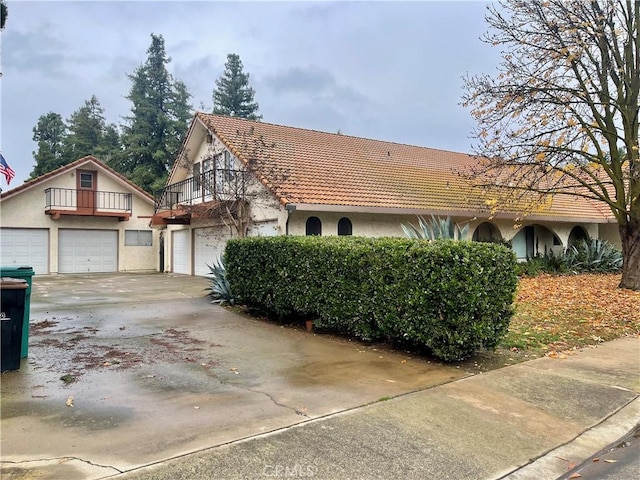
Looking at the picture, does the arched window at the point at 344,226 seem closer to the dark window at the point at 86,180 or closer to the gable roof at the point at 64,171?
the gable roof at the point at 64,171

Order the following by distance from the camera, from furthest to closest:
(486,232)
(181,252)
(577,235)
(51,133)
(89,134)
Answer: (51,133) < (89,134) < (577,235) < (181,252) < (486,232)

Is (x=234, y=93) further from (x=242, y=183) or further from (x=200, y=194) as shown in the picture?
(x=242, y=183)

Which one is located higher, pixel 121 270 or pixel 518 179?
pixel 518 179

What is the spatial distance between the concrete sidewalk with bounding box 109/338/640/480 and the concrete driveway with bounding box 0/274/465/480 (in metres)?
0.30

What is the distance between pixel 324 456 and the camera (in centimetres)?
364

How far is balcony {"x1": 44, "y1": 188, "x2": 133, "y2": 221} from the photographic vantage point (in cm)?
2317

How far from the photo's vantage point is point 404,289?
6840mm

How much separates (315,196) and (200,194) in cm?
714

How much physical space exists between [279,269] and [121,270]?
61.5 ft

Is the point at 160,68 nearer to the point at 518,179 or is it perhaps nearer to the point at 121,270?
the point at 121,270

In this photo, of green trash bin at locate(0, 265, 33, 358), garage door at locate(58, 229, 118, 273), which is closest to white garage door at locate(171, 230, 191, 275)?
garage door at locate(58, 229, 118, 273)

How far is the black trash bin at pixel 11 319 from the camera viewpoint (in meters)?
5.63

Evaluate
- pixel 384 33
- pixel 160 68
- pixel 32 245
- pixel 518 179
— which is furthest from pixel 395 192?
pixel 160 68

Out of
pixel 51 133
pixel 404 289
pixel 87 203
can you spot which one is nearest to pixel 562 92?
pixel 404 289
